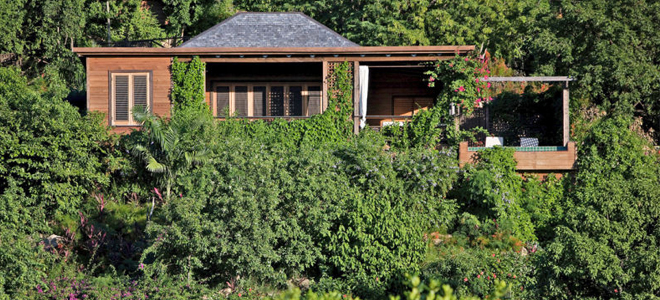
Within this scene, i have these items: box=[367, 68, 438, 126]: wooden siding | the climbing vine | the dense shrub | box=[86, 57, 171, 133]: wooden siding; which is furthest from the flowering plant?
box=[86, 57, 171, 133]: wooden siding

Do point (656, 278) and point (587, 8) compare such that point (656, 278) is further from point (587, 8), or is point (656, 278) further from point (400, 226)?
point (587, 8)

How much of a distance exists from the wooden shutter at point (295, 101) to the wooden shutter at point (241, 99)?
1197 millimetres

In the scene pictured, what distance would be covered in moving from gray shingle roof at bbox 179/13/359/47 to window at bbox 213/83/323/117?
125cm

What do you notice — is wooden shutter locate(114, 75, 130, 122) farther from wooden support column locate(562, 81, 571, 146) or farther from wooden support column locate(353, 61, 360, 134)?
wooden support column locate(562, 81, 571, 146)

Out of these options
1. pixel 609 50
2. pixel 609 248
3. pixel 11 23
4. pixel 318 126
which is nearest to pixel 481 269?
pixel 609 248

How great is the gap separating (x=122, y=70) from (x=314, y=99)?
511 cm

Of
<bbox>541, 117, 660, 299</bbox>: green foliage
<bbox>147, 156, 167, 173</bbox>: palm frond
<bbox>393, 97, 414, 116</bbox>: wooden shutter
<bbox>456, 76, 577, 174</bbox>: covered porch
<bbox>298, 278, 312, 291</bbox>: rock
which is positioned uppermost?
<bbox>393, 97, 414, 116</bbox>: wooden shutter

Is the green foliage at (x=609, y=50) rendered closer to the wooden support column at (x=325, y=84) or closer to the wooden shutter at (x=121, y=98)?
the wooden support column at (x=325, y=84)

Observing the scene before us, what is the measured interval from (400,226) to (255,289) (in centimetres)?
280

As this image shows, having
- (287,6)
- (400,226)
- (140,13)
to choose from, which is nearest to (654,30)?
(400,226)

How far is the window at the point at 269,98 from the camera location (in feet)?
70.0

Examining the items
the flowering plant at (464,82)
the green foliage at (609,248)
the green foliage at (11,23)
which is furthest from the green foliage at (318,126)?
the green foliage at (11,23)

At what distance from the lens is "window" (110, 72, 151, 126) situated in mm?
19281

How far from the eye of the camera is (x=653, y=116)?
20.0 metres
